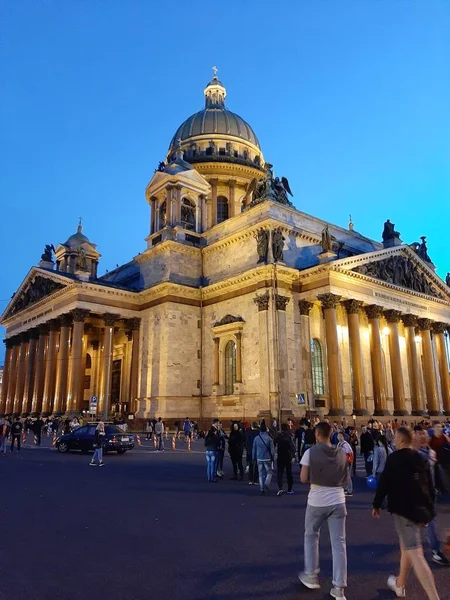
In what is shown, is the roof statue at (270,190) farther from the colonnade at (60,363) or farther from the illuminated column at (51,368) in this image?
the illuminated column at (51,368)

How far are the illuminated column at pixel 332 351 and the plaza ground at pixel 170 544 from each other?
61.7 ft

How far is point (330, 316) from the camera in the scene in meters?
33.0

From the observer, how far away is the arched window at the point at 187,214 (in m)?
41.7

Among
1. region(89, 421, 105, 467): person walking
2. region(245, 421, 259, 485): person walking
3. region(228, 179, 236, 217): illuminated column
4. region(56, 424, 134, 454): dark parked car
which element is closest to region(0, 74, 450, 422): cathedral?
Result: region(228, 179, 236, 217): illuminated column

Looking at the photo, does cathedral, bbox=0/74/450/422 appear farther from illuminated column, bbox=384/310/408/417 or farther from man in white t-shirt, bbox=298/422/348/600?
man in white t-shirt, bbox=298/422/348/600

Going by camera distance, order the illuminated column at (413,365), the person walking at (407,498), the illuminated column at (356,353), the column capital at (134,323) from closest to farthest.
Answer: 1. the person walking at (407,498)
2. the illuminated column at (356,353)
3. the illuminated column at (413,365)
4. the column capital at (134,323)

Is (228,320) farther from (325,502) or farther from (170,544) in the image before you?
(325,502)

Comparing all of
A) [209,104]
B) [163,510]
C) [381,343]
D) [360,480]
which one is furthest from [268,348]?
[209,104]

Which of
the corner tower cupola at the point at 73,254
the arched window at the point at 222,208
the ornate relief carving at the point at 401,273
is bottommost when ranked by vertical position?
the ornate relief carving at the point at 401,273

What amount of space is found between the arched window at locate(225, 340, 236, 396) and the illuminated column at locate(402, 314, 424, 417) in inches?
567

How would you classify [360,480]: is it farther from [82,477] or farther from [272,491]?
[82,477]

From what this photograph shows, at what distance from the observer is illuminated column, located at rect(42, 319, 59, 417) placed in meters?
39.6

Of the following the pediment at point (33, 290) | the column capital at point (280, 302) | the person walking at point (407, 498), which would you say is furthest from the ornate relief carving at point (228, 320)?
the person walking at point (407, 498)

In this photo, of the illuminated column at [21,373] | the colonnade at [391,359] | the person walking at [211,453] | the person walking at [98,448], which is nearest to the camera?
the person walking at [211,453]
